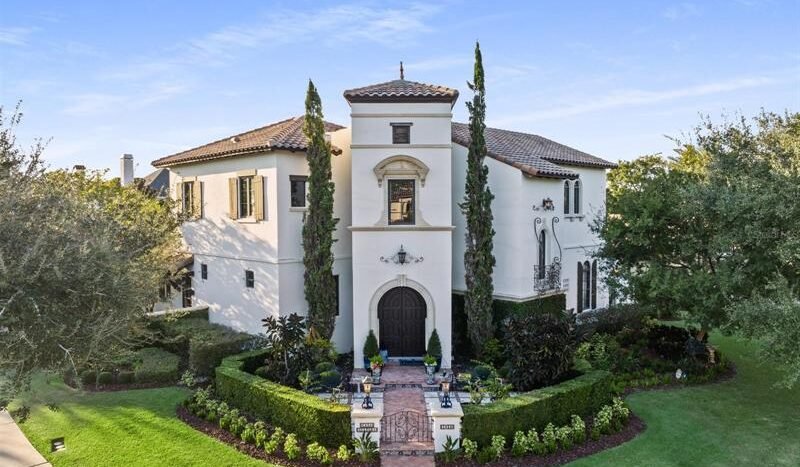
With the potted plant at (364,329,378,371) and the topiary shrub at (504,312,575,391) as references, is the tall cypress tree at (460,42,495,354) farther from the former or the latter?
the potted plant at (364,329,378,371)

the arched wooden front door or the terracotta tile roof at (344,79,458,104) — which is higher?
the terracotta tile roof at (344,79,458,104)

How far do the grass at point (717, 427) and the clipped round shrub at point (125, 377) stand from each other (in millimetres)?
14974

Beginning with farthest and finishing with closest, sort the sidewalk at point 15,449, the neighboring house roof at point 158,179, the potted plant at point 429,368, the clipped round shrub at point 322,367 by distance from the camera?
1. the neighboring house roof at point 158,179
2. the potted plant at point 429,368
3. the clipped round shrub at point 322,367
4. the sidewalk at point 15,449

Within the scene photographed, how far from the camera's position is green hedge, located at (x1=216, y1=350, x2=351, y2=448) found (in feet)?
44.4

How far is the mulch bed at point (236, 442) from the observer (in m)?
12.9

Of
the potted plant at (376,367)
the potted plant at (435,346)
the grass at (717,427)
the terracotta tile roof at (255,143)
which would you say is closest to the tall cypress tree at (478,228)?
the potted plant at (435,346)

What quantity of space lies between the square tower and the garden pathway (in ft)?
5.34

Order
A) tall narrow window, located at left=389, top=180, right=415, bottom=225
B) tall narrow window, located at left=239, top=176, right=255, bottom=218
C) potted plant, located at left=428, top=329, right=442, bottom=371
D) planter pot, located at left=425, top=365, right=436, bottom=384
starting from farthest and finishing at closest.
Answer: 1. tall narrow window, located at left=239, top=176, right=255, bottom=218
2. tall narrow window, located at left=389, top=180, right=415, bottom=225
3. potted plant, located at left=428, top=329, right=442, bottom=371
4. planter pot, located at left=425, top=365, right=436, bottom=384

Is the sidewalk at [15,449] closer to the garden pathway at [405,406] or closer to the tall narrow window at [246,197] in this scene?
the garden pathway at [405,406]

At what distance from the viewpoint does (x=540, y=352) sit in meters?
16.4

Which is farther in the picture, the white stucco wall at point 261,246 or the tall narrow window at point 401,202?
the white stucco wall at point 261,246

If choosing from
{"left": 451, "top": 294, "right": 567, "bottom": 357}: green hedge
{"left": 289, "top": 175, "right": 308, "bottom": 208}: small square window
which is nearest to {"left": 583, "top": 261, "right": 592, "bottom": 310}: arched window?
{"left": 451, "top": 294, "right": 567, "bottom": 357}: green hedge

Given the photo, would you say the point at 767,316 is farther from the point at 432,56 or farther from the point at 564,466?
the point at 432,56

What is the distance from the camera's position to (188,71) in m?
17.1
